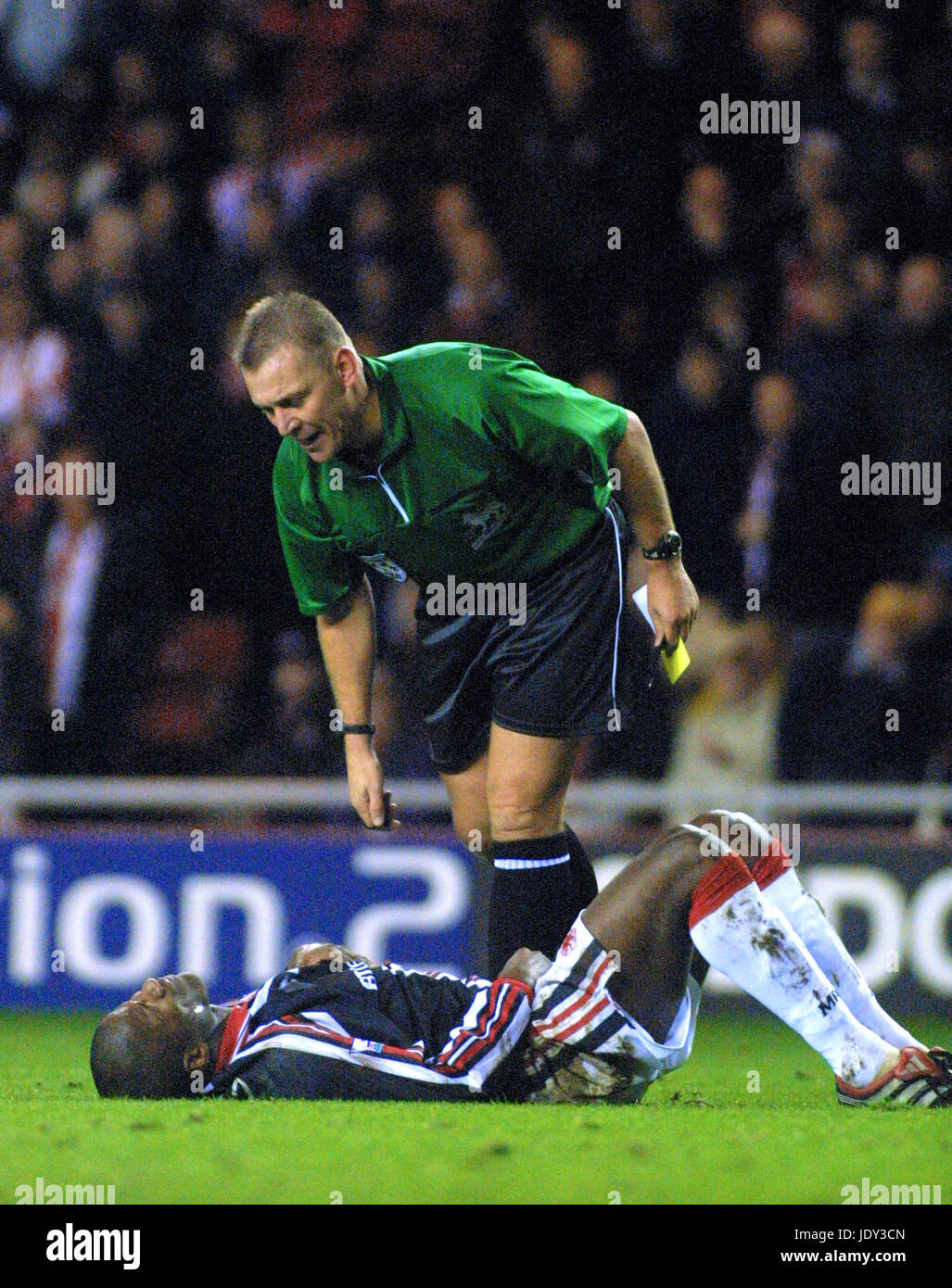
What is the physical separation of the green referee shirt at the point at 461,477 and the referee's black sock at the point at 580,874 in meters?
0.64

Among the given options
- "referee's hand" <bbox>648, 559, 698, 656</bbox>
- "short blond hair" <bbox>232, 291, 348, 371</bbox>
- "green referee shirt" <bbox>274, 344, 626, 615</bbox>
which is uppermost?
"short blond hair" <bbox>232, 291, 348, 371</bbox>

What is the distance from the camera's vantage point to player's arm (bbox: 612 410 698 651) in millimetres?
4574

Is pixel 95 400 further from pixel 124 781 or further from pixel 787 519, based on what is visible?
pixel 787 519

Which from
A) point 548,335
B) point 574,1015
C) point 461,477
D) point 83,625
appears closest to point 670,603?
point 461,477

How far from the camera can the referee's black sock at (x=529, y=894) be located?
14.9 ft

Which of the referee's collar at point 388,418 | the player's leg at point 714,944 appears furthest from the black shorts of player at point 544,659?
the player's leg at point 714,944

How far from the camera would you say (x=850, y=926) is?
662cm

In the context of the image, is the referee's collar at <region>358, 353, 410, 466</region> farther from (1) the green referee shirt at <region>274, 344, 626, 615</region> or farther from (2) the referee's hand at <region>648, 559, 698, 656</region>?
(2) the referee's hand at <region>648, 559, 698, 656</region>

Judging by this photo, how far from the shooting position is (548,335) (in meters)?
7.69

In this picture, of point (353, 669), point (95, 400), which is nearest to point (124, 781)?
point (95, 400)

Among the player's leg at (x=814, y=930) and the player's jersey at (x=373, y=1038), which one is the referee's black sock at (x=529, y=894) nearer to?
the player's jersey at (x=373, y=1038)

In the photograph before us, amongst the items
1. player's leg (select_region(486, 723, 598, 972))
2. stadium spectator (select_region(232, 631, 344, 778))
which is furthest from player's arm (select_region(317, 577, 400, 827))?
stadium spectator (select_region(232, 631, 344, 778))

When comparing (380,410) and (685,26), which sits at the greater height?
(685,26)

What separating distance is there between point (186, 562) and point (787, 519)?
7.74 ft
